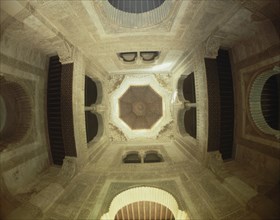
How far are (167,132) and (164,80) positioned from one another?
265 centimetres

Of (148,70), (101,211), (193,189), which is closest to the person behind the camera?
(101,211)

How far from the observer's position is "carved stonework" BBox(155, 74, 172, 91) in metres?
10.3

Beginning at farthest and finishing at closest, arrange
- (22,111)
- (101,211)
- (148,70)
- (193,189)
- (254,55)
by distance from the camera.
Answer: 1. (148,70)
2. (22,111)
3. (254,55)
4. (193,189)
5. (101,211)

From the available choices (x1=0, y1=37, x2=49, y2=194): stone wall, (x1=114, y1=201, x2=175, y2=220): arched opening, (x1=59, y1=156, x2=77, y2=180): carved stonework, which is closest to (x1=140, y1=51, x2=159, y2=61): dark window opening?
(x1=0, y1=37, x2=49, y2=194): stone wall

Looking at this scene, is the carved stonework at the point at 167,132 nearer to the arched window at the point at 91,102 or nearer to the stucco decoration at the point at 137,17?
the arched window at the point at 91,102

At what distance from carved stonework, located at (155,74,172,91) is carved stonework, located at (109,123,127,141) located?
10.6ft

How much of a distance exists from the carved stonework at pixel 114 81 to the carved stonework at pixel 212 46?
5.11 m

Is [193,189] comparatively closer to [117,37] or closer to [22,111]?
[117,37]

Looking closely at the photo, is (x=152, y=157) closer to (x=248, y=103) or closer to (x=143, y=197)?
(x=143, y=197)

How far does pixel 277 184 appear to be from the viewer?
4.79 m

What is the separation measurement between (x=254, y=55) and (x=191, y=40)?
6.14 feet

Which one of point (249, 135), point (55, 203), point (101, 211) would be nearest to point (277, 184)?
point (249, 135)

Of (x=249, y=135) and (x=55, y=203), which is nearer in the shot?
(x=55, y=203)

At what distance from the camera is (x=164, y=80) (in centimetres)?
1034
